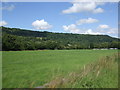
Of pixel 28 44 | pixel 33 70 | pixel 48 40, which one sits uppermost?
pixel 48 40

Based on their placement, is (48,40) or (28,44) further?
(48,40)

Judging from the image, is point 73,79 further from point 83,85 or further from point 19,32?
point 19,32

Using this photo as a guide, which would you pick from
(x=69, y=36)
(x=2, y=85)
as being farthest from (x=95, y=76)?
(x=69, y=36)

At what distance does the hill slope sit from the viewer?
48594 millimetres

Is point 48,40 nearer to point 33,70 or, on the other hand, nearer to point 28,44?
point 28,44

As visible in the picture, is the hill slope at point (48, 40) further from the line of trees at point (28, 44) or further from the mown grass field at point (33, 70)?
the mown grass field at point (33, 70)

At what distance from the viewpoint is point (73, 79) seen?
17.3ft

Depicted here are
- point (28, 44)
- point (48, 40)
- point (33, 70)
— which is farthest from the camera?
point (48, 40)

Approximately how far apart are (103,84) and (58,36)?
3235 inches

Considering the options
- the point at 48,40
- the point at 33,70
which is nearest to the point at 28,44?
the point at 48,40

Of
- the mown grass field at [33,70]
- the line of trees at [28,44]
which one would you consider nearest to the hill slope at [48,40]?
the line of trees at [28,44]

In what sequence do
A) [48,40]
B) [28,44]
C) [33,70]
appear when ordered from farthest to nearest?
[48,40], [28,44], [33,70]

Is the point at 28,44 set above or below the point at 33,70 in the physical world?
above

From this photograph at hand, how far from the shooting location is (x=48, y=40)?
226 ft
